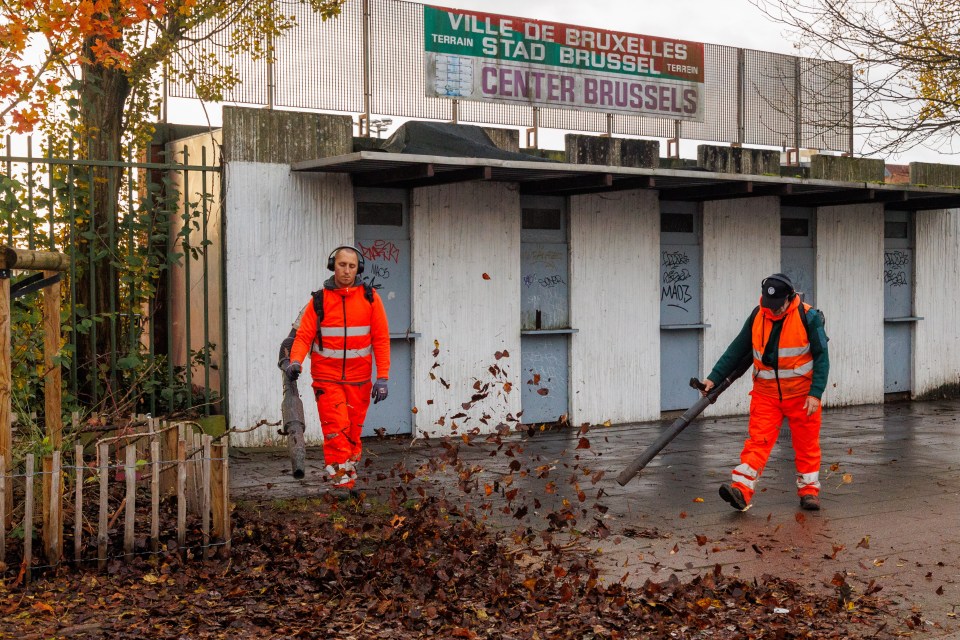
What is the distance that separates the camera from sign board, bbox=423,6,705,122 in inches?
523

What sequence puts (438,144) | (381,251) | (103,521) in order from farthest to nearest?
(381,251) → (438,144) → (103,521)

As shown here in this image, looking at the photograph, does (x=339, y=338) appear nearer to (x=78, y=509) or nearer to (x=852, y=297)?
(x=78, y=509)

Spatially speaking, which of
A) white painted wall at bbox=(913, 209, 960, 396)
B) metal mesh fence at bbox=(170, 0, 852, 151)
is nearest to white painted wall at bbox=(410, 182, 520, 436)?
metal mesh fence at bbox=(170, 0, 852, 151)

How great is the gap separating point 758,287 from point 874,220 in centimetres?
255

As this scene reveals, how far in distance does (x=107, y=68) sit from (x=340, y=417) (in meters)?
4.57

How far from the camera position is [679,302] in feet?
48.3

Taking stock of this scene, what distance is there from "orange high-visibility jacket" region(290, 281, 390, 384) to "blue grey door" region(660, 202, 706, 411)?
671 cm

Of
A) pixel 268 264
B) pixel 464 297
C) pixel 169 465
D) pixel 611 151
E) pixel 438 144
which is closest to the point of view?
pixel 169 465

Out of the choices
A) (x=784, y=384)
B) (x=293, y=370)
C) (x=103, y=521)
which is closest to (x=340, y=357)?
(x=293, y=370)

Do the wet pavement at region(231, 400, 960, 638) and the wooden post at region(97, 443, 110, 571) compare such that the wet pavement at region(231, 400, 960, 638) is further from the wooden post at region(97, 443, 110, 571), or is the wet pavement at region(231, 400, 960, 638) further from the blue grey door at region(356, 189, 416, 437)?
the wooden post at region(97, 443, 110, 571)

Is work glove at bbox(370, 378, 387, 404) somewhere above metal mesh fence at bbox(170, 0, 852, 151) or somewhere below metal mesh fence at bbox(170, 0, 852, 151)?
below

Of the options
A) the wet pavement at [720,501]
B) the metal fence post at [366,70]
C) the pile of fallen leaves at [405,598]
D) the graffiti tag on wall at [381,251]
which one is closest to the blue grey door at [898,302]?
the wet pavement at [720,501]

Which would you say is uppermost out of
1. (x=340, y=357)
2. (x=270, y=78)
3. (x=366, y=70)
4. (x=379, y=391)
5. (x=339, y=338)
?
(x=366, y=70)

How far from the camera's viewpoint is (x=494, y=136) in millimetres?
13266
